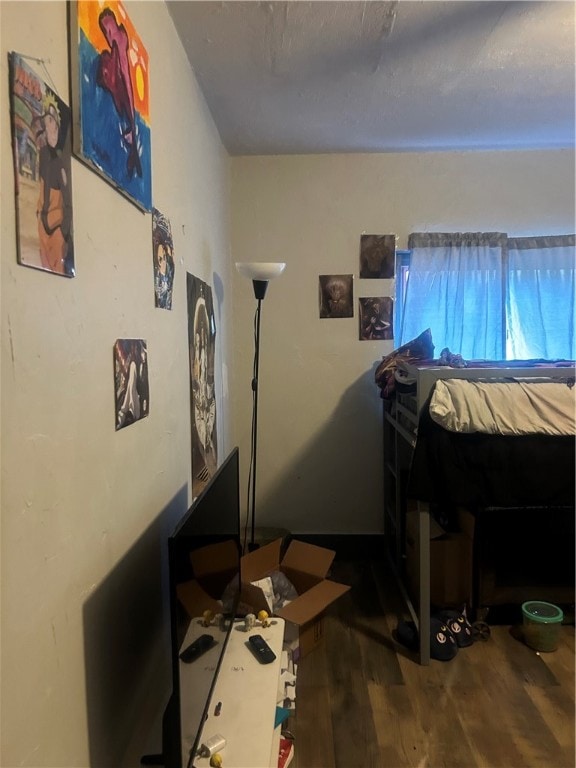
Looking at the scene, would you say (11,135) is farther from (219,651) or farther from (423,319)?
(423,319)

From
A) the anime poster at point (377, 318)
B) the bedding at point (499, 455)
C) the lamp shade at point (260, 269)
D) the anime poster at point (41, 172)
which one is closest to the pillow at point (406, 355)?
the anime poster at point (377, 318)

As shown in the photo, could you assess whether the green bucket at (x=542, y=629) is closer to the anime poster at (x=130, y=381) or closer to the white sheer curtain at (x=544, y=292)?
the white sheer curtain at (x=544, y=292)

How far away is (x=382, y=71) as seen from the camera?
2.09 meters

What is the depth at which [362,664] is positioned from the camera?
215 centimetres

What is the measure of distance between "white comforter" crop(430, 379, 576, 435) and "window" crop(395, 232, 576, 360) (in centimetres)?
105

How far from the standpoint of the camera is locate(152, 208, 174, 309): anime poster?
1515 millimetres

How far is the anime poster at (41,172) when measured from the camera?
2.47 feet

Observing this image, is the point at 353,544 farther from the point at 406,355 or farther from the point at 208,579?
the point at 208,579

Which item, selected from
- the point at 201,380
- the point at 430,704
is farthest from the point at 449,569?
the point at 201,380

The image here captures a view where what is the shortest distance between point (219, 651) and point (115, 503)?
1.87ft

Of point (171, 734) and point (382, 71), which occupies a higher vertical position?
point (382, 71)

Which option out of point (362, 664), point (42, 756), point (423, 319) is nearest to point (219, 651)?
point (42, 756)

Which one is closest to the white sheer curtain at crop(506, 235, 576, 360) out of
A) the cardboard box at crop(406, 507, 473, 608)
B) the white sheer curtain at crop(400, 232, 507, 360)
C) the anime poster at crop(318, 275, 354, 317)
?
the white sheer curtain at crop(400, 232, 507, 360)

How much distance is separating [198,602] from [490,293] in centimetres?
257
